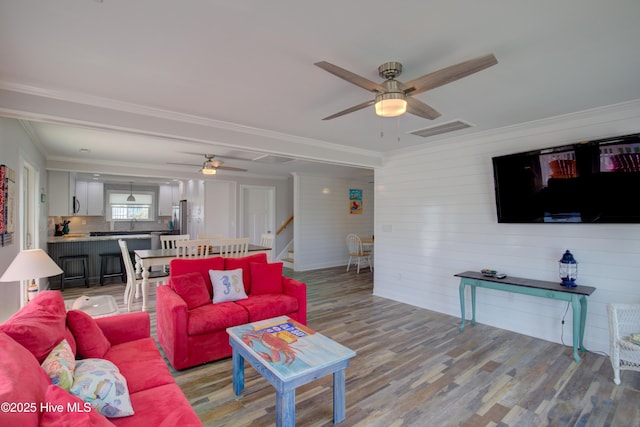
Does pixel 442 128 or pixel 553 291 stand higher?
pixel 442 128

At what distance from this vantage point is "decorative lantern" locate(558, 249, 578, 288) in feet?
10.4

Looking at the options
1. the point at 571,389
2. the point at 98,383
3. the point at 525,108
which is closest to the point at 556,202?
the point at 525,108

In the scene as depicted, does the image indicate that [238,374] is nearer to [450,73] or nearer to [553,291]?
[450,73]

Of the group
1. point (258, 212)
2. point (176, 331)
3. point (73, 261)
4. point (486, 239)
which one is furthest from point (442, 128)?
point (73, 261)

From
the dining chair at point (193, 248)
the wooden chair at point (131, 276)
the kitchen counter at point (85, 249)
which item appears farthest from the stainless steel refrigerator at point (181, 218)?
the dining chair at point (193, 248)

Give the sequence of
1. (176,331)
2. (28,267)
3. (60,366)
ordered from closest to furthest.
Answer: (60,366) → (28,267) → (176,331)

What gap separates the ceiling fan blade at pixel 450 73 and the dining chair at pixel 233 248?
330 cm

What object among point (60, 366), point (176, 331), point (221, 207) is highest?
point (221, 207)

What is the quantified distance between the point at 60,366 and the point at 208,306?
1720 millimetres

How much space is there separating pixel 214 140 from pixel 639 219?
4.42m

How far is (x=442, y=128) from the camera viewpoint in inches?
149

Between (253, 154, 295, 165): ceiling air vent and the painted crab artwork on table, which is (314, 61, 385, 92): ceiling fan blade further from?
(253, 154, 295, 165): ceiling air vent

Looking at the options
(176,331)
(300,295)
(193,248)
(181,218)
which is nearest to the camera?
(176,331)

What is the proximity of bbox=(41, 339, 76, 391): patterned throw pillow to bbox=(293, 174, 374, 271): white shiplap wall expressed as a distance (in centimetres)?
596
